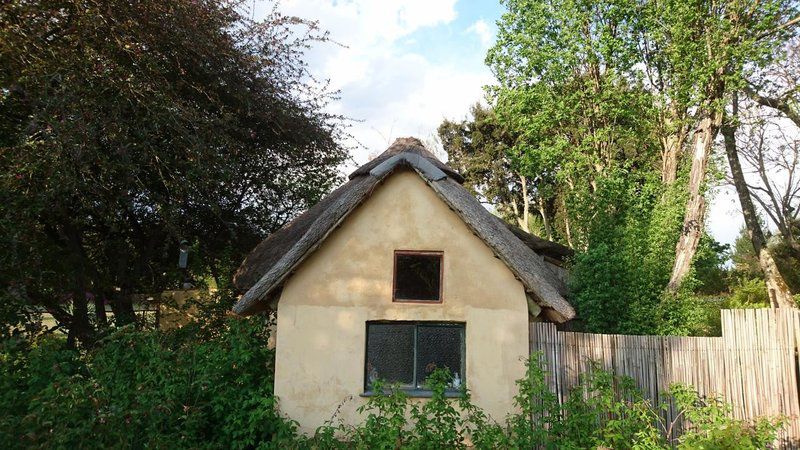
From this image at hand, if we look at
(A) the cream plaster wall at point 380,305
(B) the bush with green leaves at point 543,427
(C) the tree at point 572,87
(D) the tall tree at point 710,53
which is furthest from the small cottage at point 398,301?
(C) the tree at point 572,87

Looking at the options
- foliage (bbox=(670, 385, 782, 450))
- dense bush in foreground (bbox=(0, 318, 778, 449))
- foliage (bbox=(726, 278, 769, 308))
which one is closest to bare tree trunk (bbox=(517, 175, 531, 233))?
foliage (bbox=(726, 278, 769, 308))

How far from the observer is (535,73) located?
18.7 metres

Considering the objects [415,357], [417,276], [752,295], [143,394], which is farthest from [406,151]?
[752,295]

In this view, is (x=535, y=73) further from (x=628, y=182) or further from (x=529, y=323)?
(x=529, y=323)

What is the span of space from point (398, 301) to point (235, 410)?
9.86 ft

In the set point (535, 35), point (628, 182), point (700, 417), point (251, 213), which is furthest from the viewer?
point (535, 35)

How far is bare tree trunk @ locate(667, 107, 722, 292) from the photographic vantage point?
1265 centimetres

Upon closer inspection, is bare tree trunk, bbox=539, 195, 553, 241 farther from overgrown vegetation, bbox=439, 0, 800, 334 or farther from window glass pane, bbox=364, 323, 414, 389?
window glass pane, bbox=364, 323, 414, 389

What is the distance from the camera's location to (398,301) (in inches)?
340

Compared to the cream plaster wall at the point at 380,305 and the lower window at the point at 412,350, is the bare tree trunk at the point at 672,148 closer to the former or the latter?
the cream plaster wall at the point at 380,305

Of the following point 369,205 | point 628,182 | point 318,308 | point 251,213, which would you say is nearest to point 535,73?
point 628,182

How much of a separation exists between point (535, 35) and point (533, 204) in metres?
13.3

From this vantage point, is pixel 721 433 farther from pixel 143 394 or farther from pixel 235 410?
pixel 143 394

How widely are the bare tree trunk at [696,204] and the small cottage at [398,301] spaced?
5695 mm
